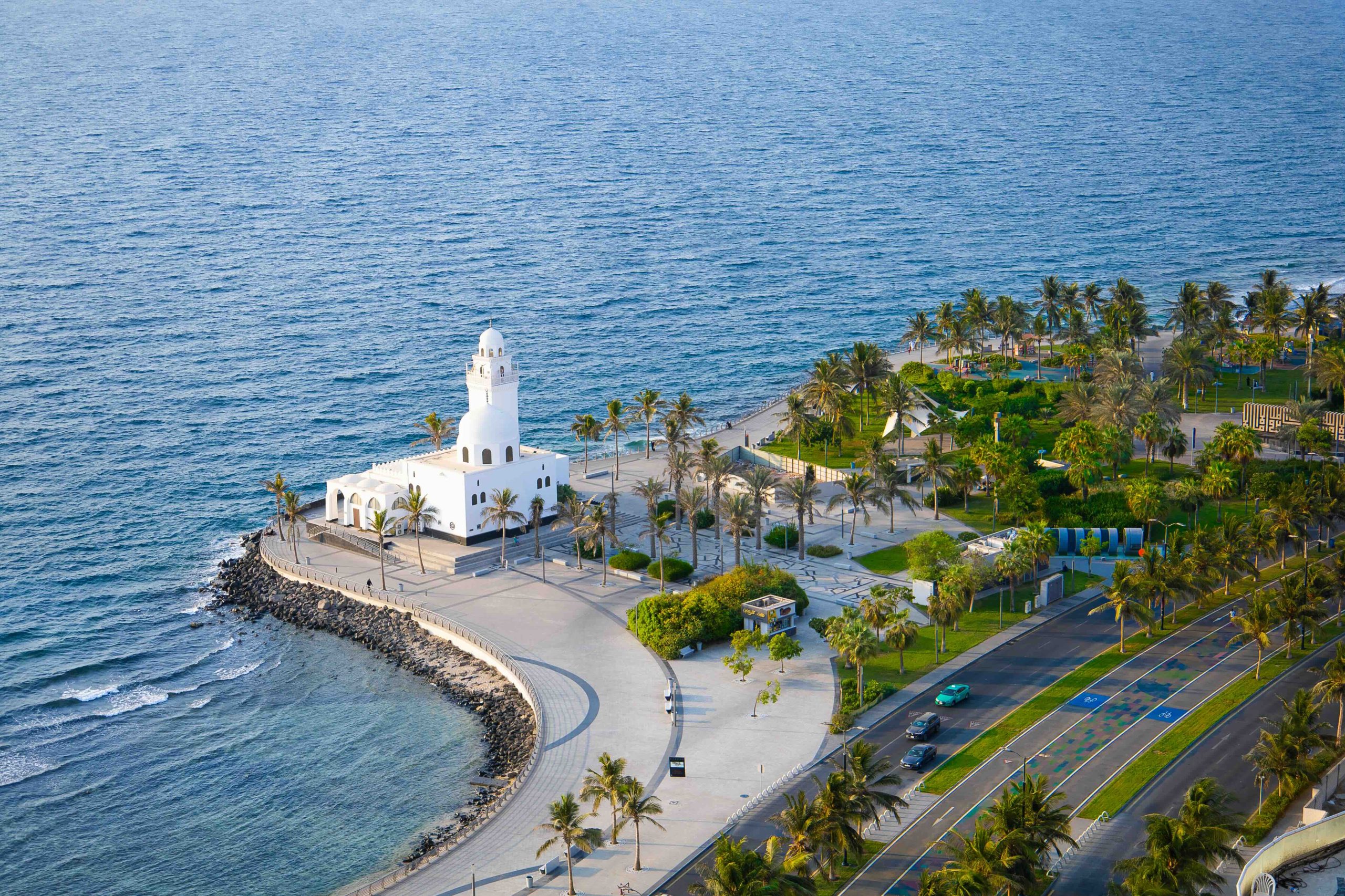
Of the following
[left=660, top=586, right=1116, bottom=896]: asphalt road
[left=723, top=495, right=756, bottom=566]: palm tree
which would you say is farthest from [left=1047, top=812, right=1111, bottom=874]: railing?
[left=723, top=495, right=756, bottom=566]: palm tree

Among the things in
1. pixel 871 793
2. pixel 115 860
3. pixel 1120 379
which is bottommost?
pixel 115 860

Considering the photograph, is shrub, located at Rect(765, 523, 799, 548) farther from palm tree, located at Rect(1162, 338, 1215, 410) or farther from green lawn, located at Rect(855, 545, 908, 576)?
palm tree, located at Rect(1162, 338, 1215, 410)

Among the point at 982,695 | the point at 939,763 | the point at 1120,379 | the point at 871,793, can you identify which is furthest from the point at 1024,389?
the point at 871,793

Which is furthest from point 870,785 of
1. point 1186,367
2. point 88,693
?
point 1186,367

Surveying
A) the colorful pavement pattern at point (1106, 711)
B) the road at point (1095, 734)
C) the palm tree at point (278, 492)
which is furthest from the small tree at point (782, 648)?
the palm tree at point (278, 492)

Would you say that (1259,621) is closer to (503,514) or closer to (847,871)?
(847,871)

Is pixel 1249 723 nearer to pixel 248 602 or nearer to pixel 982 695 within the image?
pixel 982 695
